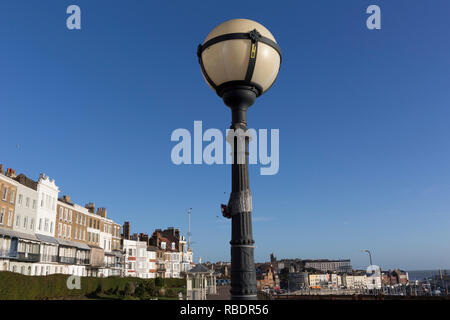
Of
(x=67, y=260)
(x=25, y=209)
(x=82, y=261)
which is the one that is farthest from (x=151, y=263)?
(x=25, y=209)

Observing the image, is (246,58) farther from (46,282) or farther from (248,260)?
(46,282)

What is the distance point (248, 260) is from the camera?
471cm

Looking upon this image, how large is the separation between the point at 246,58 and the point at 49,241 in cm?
4466

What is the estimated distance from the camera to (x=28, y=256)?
3888 cm

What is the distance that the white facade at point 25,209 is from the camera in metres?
38.7

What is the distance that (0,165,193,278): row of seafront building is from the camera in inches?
1463

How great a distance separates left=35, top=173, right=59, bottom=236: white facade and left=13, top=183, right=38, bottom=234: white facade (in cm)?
62

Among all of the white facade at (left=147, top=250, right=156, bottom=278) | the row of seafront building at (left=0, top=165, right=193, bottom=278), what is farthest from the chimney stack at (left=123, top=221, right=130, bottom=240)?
the white facade at (left=147, top=250, right=156, bottom=278)

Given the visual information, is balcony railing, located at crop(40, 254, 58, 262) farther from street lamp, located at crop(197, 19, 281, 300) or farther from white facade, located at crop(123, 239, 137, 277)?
street lamp, located at crop(197, 19, 281, 300)

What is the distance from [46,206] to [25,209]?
3929 millimetres
